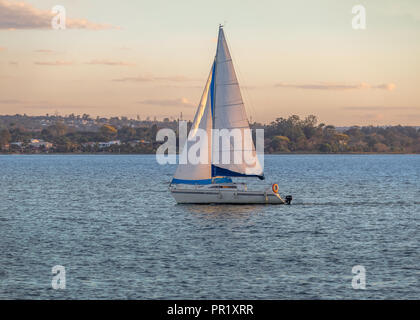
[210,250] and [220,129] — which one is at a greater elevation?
[220,129]

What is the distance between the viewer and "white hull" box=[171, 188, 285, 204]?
6138 cm

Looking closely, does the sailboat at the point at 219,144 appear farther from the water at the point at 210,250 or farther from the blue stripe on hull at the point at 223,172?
the water at the point at 210,250

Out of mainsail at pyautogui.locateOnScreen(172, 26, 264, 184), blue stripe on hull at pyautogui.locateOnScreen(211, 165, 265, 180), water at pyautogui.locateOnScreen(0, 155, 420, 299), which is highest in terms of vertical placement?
mainsail at pyautogui.locateOnScreen(172, 26, 264, 184)

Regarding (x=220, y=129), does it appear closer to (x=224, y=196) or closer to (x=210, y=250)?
(x=224, y=196)

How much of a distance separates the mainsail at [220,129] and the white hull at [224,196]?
1.24m

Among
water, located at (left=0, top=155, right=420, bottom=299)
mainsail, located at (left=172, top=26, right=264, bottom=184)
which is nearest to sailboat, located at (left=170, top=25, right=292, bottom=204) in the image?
mainsail, located at (left=172, top=26, right=264, bottom=184)

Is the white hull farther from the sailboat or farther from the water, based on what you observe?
the water

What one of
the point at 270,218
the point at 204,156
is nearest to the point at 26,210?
the point at 204,156

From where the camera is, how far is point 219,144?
61.6 meters

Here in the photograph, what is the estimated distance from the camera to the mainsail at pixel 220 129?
60188mm

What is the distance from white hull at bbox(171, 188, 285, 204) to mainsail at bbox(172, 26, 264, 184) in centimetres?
124

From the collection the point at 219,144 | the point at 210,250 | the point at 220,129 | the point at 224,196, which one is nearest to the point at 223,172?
the point at 224,196

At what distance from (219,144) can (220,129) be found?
5.32ft
